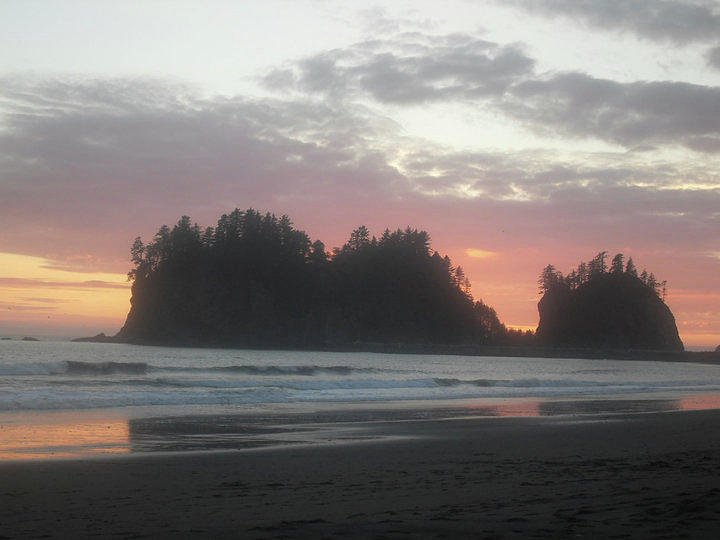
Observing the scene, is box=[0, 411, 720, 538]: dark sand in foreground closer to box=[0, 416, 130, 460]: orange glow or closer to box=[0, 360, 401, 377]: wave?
box=[0, 416, 130, 460]: orange glow

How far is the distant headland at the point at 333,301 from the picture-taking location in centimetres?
10969

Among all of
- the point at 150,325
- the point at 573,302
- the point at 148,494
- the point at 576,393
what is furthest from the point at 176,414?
the point at 573,302

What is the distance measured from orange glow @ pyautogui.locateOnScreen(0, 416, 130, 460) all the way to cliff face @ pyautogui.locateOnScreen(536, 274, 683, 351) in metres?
127

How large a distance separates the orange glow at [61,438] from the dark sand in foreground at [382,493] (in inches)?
45.4

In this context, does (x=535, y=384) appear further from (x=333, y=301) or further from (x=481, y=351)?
(x=333, y=301)

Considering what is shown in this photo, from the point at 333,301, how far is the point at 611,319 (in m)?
57.5

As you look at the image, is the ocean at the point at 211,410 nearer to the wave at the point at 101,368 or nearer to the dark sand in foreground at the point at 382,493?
the wave at the point at 101,368

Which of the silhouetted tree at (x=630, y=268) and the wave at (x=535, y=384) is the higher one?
the silhouetted tree at (x=630, y=268)

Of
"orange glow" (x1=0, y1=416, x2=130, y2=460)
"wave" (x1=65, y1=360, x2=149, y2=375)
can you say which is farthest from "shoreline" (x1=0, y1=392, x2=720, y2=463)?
"wave" (x1=65, y1=360, x2=149, y2=375)

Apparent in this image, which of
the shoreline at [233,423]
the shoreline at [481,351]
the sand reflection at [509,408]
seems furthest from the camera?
the shoreline at [481,351]

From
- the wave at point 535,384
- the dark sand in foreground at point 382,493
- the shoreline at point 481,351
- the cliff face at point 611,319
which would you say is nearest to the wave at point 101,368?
the wave at point 535,384

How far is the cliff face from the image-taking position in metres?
134

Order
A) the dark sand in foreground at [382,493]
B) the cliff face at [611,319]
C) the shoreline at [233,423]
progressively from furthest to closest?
the cliff face at [611,319] → the shoreline at [233,423] → the dark sand in foreground at [382,493]

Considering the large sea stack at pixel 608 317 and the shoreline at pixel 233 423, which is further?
the large sea stack at pixel 608 317
